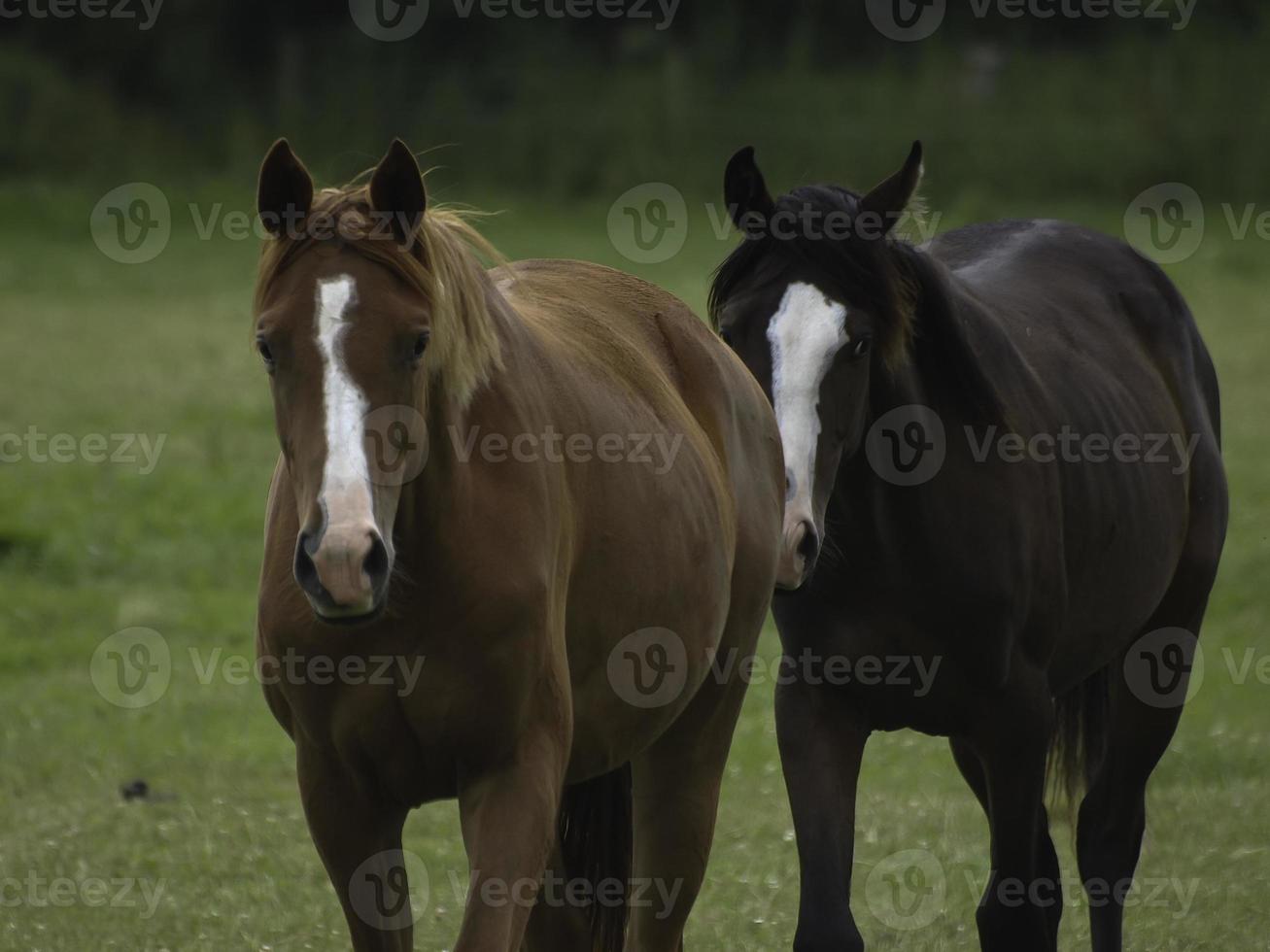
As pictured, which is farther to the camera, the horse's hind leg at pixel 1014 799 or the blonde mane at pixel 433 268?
the horse's hind leg at pixel 1014 799

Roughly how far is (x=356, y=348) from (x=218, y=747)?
19.9ft

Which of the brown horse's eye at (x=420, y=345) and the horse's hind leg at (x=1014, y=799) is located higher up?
the brown horse's eye at (x=420, y=345)

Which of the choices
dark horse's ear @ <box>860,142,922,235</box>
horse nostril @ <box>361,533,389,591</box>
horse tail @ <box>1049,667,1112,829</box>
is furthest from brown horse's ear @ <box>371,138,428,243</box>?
horse tail @ <box>1049,667,1112,829</box>

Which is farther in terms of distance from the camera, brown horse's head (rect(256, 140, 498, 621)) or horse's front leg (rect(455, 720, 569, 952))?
horse's front leg (rect(455, 720, 569, 952))

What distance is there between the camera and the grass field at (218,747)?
20.1 feet

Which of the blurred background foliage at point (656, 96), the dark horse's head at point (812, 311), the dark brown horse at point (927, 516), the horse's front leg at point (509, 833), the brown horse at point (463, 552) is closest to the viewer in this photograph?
the brown horse at point (463, 552)

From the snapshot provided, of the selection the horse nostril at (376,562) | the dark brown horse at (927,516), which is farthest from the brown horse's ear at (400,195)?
the dark brown horse at (927,516)

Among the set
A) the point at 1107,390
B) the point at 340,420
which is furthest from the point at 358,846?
the point at 1107,390

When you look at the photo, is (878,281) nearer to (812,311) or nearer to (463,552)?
(812,311)

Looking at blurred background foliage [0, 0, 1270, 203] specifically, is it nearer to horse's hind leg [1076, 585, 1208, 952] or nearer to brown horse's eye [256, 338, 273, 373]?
horse's hind leg [1076, 585, 1208, 952]

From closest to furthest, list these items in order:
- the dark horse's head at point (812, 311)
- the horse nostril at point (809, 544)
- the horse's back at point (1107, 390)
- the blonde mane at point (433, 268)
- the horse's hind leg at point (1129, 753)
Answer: the blonde mane at point (433, 268)
the horse nostril at point (809, 544)
the dark horse's head at point (812, 311)
the horse's back at point (1107, 390)
the horse's hind leg at point (1129, 753)

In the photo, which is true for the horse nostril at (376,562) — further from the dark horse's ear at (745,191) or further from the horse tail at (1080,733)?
the horse tail at (1080,733)

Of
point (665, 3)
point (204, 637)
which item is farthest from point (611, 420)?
point (665, 3)

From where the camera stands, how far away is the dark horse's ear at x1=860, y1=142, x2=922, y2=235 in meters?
4.91
